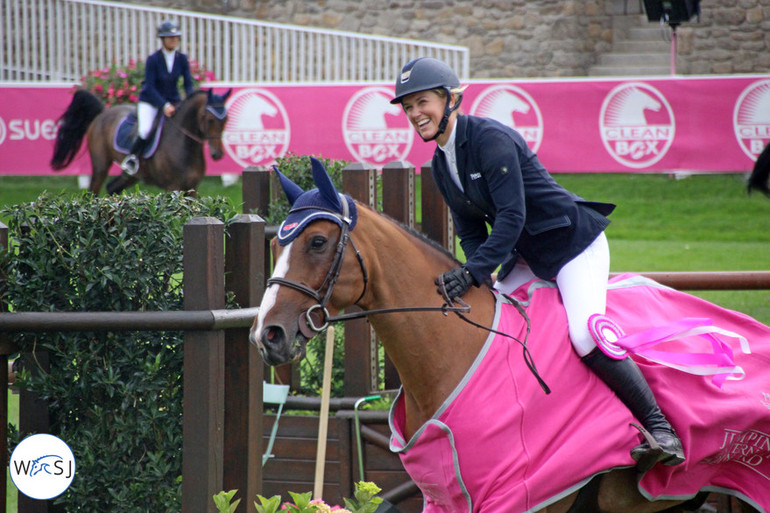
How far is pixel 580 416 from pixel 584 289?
0.47 metres

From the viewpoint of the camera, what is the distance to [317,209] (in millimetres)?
3164

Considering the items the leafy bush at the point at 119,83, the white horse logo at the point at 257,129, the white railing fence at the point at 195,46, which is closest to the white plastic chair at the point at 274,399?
the white horse logo at the point at 257,129

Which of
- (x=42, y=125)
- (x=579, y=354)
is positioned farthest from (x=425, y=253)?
(x=42, y=125)

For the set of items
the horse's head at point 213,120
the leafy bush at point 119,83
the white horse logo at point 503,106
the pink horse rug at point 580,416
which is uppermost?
the leafy bush at point 119,83

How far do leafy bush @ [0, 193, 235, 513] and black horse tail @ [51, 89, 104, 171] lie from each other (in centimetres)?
1009

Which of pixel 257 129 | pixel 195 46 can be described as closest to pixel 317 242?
pixel 257 129

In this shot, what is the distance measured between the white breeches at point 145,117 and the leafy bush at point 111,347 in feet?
28.1

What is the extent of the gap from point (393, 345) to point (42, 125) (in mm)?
12366

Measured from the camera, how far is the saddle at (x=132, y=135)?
11.7m

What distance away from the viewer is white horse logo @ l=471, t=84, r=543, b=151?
41.4ft

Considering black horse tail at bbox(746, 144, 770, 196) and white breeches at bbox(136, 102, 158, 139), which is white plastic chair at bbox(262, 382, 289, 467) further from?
white breeches at bbox(136, 102, 158, 139)

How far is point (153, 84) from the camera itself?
1190 centimetres

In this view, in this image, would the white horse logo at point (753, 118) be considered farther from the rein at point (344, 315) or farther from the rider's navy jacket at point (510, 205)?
the rein at point (344, 315)

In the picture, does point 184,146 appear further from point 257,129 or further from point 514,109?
point 514,109
